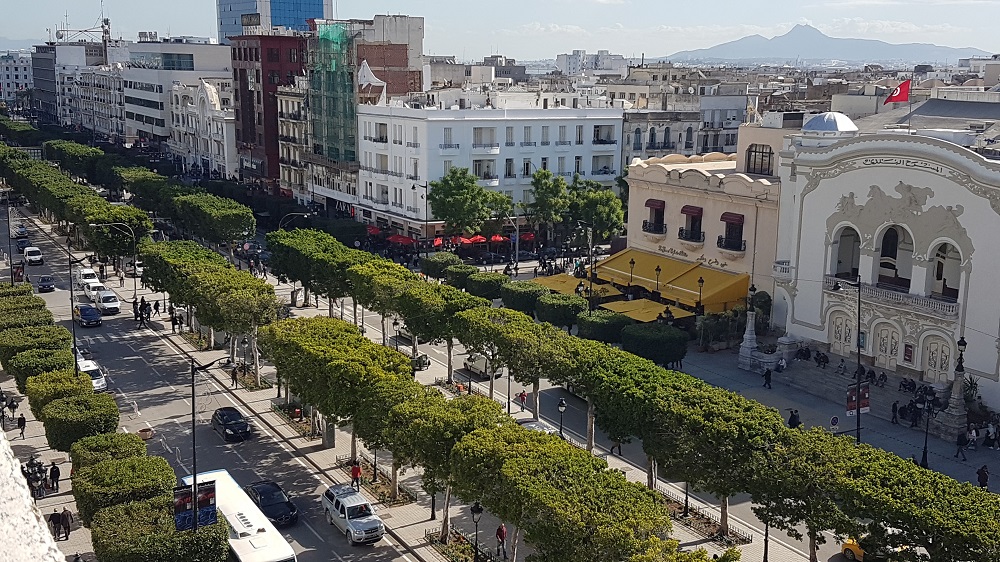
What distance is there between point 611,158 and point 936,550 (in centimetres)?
7490

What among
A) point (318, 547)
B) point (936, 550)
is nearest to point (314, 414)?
point (318, 547)

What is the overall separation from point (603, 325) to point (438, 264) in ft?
63.8

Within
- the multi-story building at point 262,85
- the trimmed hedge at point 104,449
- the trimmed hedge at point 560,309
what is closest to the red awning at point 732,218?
the trimmed hedge at point 560,309

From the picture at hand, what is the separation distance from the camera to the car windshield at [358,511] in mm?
36500

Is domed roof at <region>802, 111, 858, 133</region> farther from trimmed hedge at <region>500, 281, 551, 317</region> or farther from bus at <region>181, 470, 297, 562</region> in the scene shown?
bus at <region>181, 470, 297, 562</region>

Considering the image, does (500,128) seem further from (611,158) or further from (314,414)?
(314,414)

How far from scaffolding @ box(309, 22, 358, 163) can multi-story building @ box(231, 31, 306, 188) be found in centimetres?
1071

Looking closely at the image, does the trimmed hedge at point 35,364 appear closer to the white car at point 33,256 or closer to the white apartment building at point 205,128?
the white car at point 33,256

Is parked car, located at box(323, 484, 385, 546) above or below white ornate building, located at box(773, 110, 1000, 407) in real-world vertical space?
below

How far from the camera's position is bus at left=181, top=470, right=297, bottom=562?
31984 millimetres

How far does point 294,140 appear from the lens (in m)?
114

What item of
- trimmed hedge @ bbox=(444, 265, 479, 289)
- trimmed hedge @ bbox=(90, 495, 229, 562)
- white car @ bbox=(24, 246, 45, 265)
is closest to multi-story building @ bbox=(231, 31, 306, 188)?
white car @ bbox=(24, 246, 45, 265)

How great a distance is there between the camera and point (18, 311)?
54969mm

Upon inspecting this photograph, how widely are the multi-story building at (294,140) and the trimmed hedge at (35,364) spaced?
62.0 m
